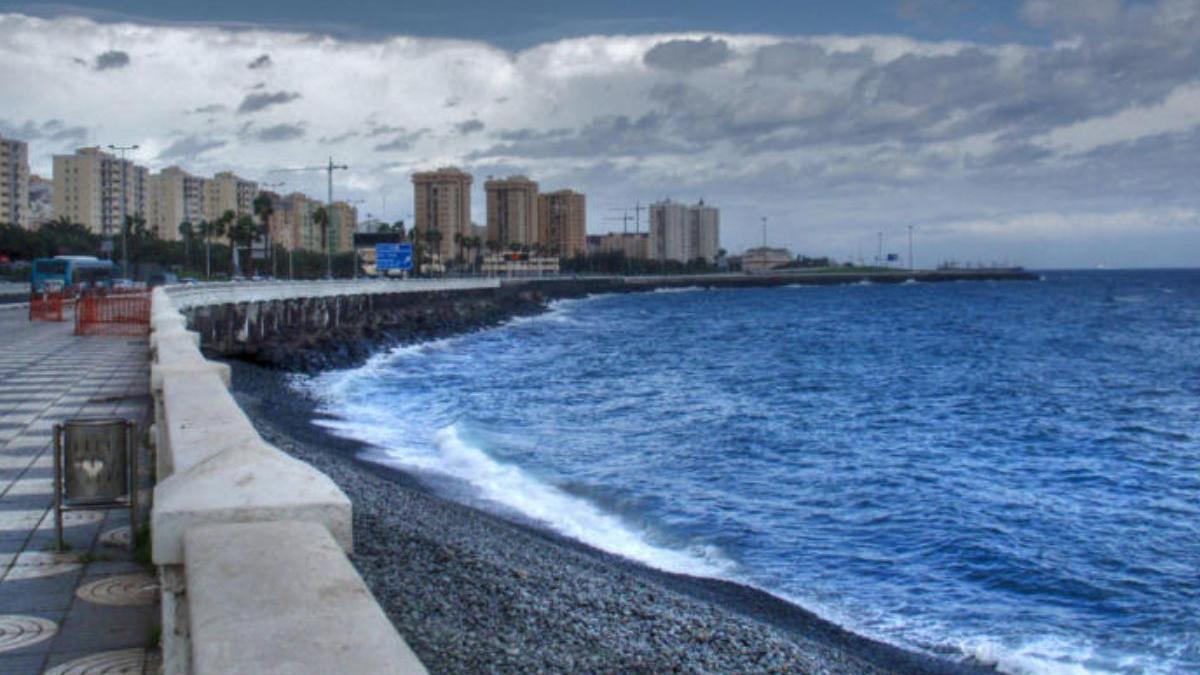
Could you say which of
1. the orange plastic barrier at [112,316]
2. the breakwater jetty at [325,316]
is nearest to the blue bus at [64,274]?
the breakwater jetty at [325,316]

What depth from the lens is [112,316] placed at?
32031 millimetres

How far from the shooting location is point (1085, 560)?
41.2ft

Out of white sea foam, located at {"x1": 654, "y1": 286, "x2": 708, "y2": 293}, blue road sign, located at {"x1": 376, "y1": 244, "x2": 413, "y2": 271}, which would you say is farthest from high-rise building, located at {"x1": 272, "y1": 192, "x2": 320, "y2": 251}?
blue road sign, located at {"x1": 376, "y1": 244, "x2": 413, "y2": 271}

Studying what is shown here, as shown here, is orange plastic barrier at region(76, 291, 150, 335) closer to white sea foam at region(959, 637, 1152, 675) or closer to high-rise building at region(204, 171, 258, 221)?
white sea foam at region(959, 637, 1152, 675)

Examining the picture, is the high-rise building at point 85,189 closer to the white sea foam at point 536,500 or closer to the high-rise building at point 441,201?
the high-rise building at point 441,201

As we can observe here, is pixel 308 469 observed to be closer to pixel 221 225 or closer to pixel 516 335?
pixel 516 335

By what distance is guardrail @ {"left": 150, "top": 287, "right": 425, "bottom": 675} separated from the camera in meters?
2.37

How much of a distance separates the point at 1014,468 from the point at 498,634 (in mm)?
14121

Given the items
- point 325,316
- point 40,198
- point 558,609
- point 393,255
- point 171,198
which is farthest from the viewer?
point 171,198

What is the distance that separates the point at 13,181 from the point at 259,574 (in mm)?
156914

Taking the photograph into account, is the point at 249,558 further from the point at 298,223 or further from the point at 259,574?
the point at 298,223

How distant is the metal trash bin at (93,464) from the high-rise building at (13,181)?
483 ft

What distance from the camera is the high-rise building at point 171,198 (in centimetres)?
15862

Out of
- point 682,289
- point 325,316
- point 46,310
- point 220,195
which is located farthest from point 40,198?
point 46,310
